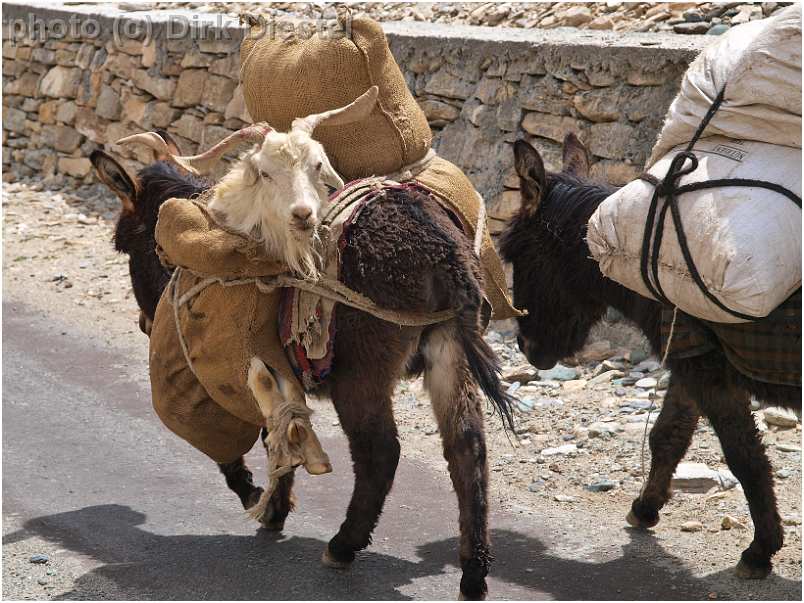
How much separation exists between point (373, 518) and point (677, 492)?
5.35 ft

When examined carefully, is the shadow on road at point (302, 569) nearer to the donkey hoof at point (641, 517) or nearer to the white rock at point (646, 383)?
the donkey hoof at point (641, 517)

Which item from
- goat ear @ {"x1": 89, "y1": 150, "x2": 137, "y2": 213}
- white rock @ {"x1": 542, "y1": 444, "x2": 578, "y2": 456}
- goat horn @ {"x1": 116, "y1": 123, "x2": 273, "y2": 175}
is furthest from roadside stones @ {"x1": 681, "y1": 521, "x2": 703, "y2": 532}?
goat ear @ {"x1": 89, "y1": 150, "x2": 137, "y2": 213}

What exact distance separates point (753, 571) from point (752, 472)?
409 mm

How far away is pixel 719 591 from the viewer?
4.16m

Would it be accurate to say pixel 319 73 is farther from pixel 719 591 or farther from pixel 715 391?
pixel 719 591

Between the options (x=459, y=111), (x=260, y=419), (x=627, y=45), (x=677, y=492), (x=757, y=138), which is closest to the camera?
(x=757, y=138)

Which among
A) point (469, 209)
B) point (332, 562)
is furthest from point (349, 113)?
point (332, 562)

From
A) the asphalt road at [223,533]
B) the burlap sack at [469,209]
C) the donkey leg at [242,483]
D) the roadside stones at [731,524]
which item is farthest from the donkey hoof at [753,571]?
the donkey leg at [242,483]

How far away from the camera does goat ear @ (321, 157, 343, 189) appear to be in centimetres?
383

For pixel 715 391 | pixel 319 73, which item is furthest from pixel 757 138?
pixel 319 73

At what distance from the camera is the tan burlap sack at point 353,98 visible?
14.0ft

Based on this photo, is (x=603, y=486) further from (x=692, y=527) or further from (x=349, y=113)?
(x=349, y=113)

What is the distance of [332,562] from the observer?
4.46 m

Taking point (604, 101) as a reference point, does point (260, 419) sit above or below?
below
